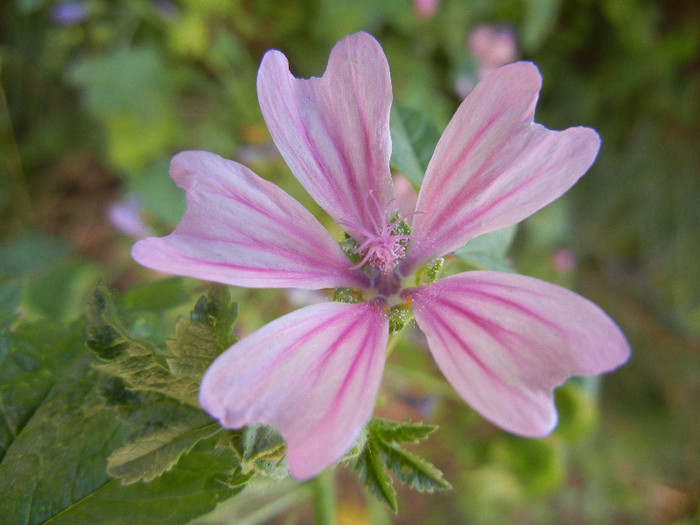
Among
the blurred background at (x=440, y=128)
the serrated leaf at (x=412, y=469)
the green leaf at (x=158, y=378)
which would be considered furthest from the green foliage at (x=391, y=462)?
the blurred background at (x=440, y=128)

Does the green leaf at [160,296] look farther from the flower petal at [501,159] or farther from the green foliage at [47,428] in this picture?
the flower petal at [501,159]

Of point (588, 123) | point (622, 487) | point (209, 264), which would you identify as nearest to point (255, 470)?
point (209, 264)

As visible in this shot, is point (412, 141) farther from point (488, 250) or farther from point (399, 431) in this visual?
point (399, 431)

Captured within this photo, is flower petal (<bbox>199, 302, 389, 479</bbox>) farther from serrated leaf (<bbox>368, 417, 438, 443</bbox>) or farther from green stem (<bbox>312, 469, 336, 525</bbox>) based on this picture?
green stem (<bbox>312, 469, 336, 525</bbox>)

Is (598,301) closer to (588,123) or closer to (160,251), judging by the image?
(588,123)

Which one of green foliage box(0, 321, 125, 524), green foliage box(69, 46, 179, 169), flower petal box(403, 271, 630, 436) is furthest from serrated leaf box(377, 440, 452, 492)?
green foliage box(69, 46, 179, 169)
